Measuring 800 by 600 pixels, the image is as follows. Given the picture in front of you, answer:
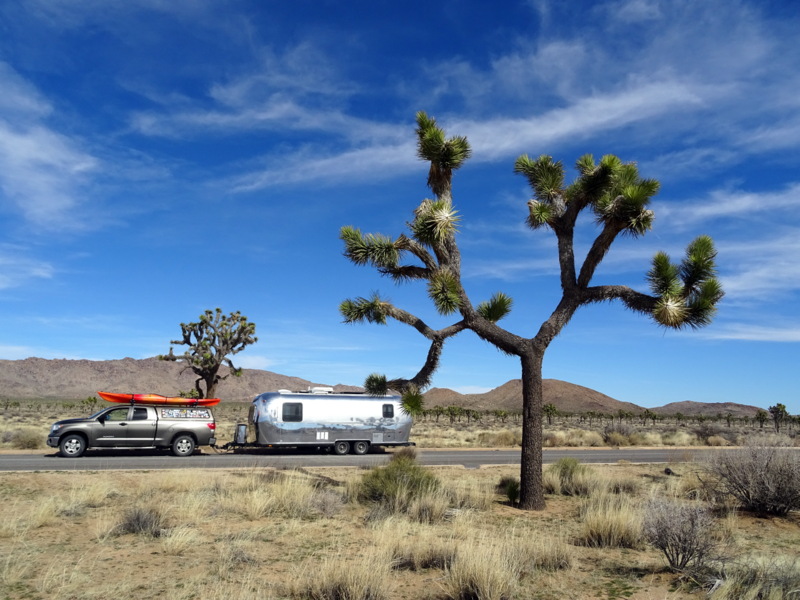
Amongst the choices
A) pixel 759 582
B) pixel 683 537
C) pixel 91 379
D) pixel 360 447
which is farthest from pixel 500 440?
pixel 91 379

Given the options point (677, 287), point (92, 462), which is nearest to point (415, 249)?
point (677, 287)

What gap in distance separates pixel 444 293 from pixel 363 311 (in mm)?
2070

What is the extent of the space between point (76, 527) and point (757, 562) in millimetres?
9831

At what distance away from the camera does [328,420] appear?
82.7ft

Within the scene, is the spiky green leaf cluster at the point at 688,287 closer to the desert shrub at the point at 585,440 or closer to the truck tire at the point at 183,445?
the truck tire at the point at 183,445

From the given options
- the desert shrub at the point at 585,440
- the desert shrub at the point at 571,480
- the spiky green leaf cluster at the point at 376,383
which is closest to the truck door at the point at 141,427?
the spiky green leaf cluster at the point at 376,383

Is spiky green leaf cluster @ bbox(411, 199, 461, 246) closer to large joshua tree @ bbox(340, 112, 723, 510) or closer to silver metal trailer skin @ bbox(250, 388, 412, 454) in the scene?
large joshua tree @ bbox(340, 112, 723, 510)

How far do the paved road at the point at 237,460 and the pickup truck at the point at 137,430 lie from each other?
1.55 ft

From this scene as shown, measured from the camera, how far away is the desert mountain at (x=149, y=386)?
126 metres

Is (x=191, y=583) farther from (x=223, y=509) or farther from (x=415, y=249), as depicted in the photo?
(x=415, y=249)

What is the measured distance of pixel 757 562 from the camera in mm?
7281

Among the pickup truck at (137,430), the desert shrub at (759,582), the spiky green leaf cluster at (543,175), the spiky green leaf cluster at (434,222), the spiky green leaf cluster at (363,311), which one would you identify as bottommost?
the desert shrub at (759,582)

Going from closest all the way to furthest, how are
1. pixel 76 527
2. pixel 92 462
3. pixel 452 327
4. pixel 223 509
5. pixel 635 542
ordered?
pixel 635 542 → pixel 76 527 → pixel 223 509 → pixel 452 327 → pixel 92 462

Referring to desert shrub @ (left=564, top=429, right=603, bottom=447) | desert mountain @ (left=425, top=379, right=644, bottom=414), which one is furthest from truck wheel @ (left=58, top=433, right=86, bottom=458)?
desert mountain @ (left=425, top=379, right=644, bottom=414)
